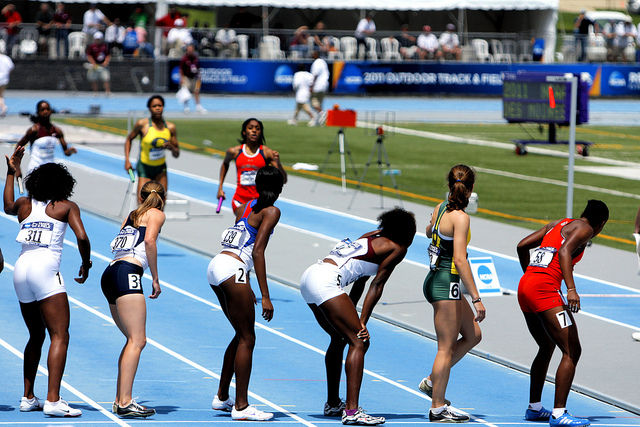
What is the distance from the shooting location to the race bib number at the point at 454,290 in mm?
8812

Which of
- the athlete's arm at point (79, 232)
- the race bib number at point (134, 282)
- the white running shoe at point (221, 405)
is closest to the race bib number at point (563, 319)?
the white running shoe at point (221, 405)

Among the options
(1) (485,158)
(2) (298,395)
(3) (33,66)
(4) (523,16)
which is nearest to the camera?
(2) (298,395)

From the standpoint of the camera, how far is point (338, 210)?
21.6 m

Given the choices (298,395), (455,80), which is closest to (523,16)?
(455,80)

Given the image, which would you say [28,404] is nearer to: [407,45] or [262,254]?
[262,254]

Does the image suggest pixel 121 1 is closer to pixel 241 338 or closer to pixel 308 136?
pixel 308 136

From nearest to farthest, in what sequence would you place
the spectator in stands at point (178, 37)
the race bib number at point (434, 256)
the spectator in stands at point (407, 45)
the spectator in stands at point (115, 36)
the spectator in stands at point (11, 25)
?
1. the race bib number at point (434, 256)
2. the spectator in stands at point (11, 25)
3. the spectator in stands at point (115, 36)
4. the spectator in stands at point (178, 37)
5. the spectator in stands at point (407, 45)

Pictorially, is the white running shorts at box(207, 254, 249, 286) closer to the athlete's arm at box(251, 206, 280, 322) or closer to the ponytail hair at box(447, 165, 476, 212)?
the athlete's arm at box(251, 206, 280, 322)

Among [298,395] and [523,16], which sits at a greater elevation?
[523,16]

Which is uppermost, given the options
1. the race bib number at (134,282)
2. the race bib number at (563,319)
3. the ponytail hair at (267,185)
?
the ponytail hair at (267,185)

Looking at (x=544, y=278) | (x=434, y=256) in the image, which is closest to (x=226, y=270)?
(x=434, y=256)

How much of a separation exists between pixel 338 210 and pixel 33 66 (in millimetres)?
27722

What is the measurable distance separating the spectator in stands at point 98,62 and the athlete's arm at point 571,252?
38003 mm

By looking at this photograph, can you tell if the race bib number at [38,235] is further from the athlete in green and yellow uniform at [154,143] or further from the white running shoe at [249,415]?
the athlete in green and yellow uniform at [154,143]
